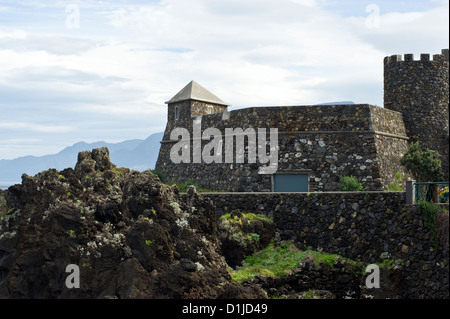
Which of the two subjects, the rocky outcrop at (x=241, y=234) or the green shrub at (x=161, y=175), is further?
the green shrub at (x=161, y=175)

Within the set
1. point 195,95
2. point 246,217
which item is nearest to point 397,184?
point 246,217

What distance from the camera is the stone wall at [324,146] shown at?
98.7 feet

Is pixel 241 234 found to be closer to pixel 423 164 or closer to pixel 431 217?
pixel 431 217

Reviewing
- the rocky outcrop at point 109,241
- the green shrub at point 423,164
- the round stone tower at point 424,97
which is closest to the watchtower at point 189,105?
the round stone tower at point 424,97

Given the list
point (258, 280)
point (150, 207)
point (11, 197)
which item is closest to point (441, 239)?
point (258, 280)

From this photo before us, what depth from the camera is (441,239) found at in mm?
19531

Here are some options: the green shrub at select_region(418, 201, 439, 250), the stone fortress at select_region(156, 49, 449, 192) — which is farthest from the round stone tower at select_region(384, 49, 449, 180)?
the green shrub at select_region(418, 201, 439, 250)

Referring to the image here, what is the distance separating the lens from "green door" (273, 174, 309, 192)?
30312mm

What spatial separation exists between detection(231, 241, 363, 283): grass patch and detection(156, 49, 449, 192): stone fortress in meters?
7.07

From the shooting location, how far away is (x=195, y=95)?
40.4 meters

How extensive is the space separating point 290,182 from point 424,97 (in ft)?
37.1

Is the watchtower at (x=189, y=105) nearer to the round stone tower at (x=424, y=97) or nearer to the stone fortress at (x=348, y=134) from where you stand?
the stone fortress at (x=348, y=134)

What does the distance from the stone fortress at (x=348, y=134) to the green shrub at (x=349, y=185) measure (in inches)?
44.8
